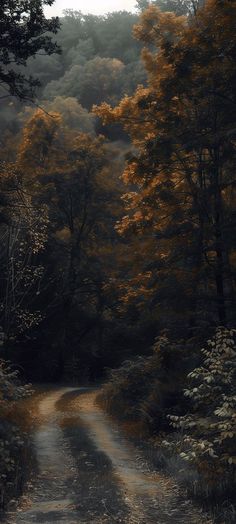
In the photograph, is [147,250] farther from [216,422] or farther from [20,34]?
[216,422]

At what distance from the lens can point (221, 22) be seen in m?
16.3

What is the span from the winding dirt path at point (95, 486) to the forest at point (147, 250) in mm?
400

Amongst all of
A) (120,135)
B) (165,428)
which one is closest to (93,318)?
(165,428)

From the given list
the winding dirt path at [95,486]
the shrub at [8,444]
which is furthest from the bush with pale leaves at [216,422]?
the shrub at [8,444]

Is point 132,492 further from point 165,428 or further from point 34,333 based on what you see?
point 34,333

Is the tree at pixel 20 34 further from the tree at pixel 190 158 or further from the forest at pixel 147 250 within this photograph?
the tree at pixel 190 158

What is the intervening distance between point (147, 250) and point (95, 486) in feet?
34.5

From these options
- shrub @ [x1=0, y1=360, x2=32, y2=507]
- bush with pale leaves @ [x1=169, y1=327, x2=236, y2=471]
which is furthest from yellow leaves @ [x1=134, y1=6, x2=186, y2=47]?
bush with pale leaves @ [x1=169, y1=327, x2=236, y2=471]

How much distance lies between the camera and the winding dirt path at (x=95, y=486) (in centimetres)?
852

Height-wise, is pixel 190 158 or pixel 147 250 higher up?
pixel 190 158

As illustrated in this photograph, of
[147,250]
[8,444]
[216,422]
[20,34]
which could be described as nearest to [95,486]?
[8,444]

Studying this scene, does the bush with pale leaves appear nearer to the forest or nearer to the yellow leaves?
the forest

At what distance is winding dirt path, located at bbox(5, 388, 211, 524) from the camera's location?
8.52 meters

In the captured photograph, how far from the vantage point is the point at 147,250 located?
19625 millimetres
